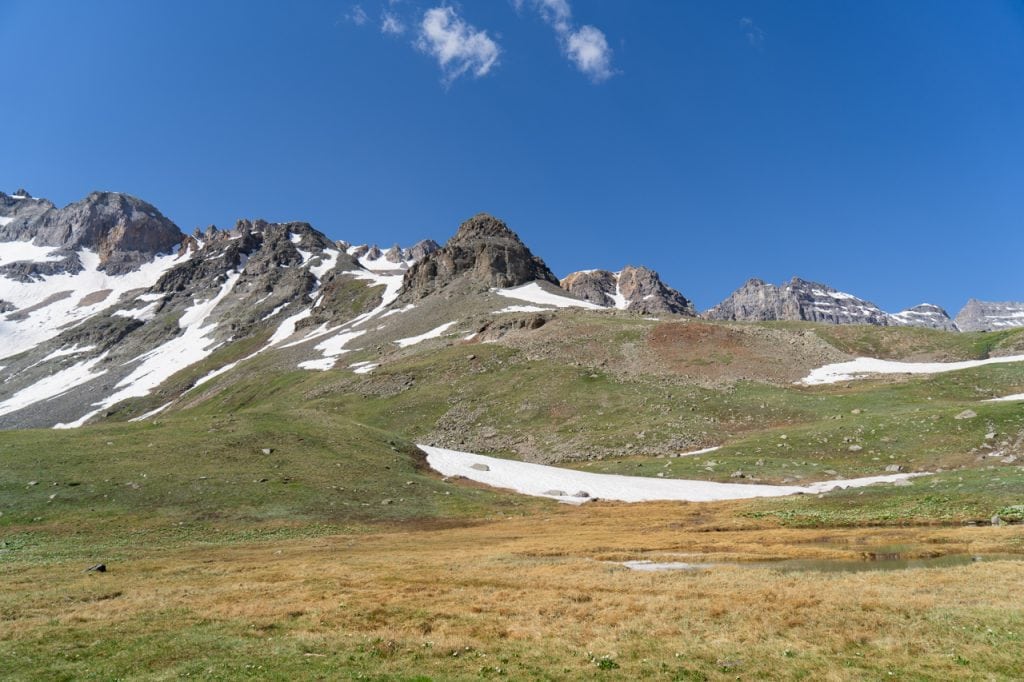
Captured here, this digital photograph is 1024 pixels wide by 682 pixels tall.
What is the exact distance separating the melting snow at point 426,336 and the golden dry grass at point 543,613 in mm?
111166

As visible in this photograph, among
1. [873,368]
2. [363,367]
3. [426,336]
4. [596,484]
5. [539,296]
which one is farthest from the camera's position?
[539,296]

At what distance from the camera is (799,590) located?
81.1ft

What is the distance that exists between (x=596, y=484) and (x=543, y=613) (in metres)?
42.5

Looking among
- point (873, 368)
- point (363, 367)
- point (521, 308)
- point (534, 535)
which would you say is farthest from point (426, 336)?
point (534, 535)

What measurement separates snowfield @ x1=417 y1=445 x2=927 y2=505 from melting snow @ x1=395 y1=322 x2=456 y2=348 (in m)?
73.0

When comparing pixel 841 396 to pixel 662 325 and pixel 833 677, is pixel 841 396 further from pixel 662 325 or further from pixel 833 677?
pixel 833 677

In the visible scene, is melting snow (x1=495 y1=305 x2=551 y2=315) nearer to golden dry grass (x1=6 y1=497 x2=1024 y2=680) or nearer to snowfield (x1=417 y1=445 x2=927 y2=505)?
snowfield (x1=417 y1=445 x2=927 y2=505)

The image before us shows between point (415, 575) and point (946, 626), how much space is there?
2356cm

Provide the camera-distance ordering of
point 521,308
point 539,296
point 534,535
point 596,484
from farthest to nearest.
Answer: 1. point 539,296
2. point 521,308
3. point 596,484
4. point 534,535

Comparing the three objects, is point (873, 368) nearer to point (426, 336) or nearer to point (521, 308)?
point (521, 308)

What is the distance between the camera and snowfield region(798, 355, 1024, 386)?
277 feet

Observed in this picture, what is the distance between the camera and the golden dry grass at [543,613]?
706 inches

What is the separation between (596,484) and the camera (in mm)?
65500

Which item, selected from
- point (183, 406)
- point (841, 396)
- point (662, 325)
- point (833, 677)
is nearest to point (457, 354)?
point (662, 325)
